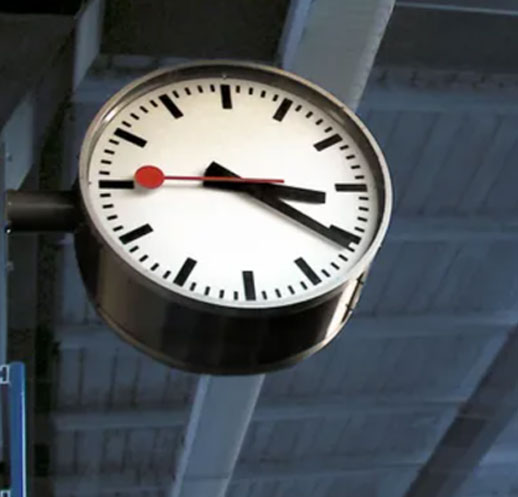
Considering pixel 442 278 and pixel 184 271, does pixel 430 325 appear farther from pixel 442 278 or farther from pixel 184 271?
pixel 184 271

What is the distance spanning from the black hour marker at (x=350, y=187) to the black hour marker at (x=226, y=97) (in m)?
0.25

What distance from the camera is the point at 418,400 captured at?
21.4ft

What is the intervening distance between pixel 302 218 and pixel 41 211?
45 cm

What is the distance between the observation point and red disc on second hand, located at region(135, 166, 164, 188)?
6.70 ft

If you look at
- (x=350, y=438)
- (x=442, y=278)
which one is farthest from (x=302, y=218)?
(x=350, y=438)

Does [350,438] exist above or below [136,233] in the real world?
below

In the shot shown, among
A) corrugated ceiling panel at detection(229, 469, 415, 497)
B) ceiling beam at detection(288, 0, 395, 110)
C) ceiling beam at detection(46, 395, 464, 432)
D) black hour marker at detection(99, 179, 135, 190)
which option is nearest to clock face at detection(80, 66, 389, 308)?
black hour marker at detection(99, 179, 135, 190)

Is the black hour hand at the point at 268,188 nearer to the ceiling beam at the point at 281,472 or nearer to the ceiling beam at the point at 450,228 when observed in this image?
the ceiling beam at the point at 450,228

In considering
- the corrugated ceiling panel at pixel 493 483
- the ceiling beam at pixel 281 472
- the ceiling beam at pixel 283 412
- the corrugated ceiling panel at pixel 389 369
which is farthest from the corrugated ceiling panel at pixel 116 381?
the corrugated ceiling panel at pixel 493 483

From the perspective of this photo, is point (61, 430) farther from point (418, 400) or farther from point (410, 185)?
point (410, 185)

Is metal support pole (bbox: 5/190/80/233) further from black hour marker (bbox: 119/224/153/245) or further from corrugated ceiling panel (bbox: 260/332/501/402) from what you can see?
corrugated ceiling panel (bbox: 260/332/501/402)

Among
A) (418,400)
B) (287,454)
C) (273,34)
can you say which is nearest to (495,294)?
(418,400)

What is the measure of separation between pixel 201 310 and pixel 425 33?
225 cm

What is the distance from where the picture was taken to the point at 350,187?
2121 millimetres
